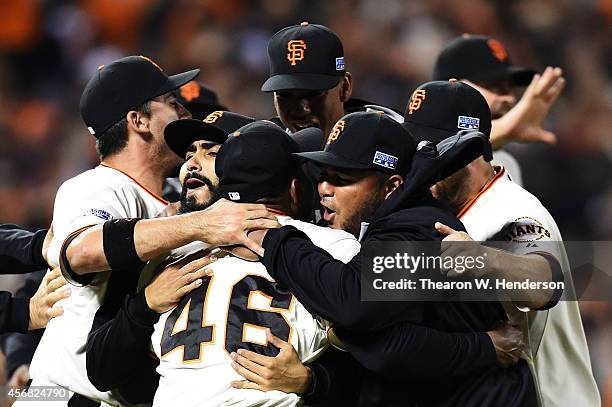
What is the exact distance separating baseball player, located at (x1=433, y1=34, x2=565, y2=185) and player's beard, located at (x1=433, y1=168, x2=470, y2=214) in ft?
4.43

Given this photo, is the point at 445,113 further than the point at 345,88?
No

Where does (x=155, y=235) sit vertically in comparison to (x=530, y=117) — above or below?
above

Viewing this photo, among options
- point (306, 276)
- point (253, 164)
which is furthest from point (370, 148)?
point (306, 276)

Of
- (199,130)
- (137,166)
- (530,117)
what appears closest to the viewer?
(199,130)

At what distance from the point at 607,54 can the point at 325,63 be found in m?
4.29

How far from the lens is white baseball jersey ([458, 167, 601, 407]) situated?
11.1ft

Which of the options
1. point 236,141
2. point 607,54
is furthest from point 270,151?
point 607,54

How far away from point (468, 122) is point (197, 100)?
188 cm

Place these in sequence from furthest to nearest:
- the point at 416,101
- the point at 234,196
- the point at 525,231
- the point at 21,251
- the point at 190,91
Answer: the point at 190,91, the point at 21,251, the point at 416,101, the point at 525,231, the point at 234,196

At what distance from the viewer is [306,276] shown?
9.70 ft

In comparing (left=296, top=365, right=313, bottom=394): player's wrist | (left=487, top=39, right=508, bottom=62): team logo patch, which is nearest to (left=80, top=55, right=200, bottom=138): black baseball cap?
(left=296, top=365, right=313, bottom=394): player's wrist

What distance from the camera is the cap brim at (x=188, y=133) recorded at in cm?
347

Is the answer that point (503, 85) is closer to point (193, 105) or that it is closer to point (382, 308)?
point (193, 105)

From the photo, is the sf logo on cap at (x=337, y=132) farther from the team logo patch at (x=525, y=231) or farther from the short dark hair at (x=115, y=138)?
the short dark hair at (x=115, y=138)
